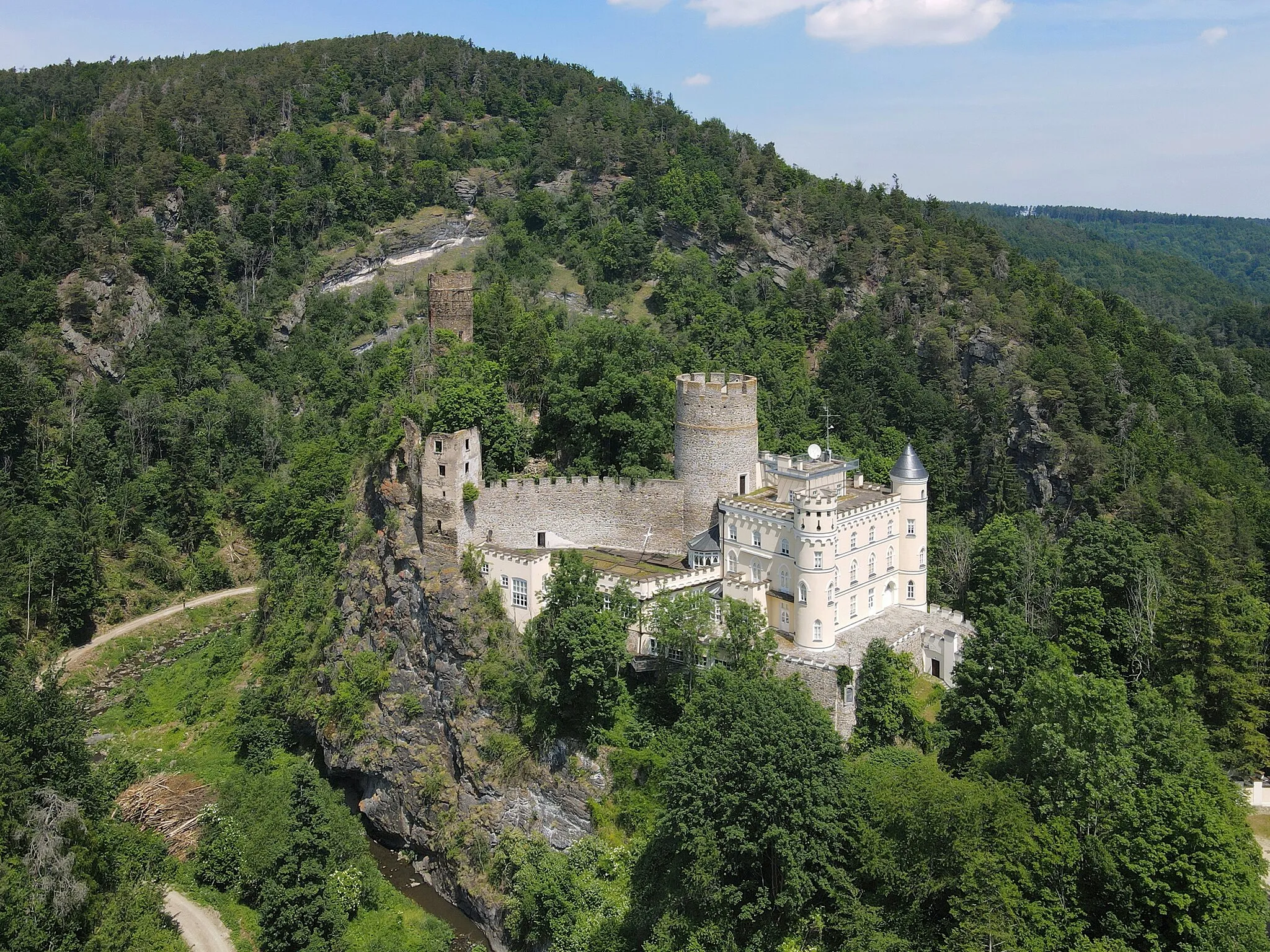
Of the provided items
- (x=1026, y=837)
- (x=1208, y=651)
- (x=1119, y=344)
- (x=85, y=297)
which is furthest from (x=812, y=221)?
(x=1026, y=837)

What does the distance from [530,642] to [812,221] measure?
70063 mm

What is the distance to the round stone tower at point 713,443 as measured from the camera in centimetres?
4506

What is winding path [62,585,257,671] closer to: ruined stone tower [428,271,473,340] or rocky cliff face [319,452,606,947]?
rocky cliff face [319,452,606,947]

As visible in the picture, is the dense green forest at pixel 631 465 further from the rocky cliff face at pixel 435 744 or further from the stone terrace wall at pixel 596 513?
the stone terrace wall at pixel 596 513

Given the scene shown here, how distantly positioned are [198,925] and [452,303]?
3348 centimetres

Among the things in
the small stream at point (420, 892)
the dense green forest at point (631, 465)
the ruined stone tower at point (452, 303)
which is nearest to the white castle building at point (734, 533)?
the dense green forest at point (631, 465)

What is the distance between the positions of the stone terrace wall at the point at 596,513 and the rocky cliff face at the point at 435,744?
135 inches

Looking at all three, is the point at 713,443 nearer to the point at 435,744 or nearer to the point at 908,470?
the point at 908,470

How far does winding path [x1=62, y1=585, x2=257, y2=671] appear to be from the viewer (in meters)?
61.4

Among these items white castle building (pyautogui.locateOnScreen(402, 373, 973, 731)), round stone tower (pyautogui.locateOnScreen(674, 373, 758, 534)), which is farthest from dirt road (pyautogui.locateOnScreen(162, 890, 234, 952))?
round stone tower (pyautogui.locateOnScreen(674, 373, 758, 534))

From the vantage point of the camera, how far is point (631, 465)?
49.9 metres

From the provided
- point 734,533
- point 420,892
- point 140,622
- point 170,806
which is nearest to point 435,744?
Answer: point 420,892

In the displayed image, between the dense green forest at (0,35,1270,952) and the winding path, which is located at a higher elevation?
the dense green forest at (0,35,1270,952)

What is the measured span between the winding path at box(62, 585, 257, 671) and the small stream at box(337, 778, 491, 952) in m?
23.8
